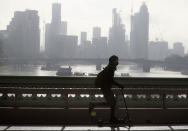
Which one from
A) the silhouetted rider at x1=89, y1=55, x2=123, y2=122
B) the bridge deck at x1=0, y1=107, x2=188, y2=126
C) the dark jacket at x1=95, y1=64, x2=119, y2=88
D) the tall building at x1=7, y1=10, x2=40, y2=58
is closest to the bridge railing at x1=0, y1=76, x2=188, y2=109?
the bridge deck at x1=0, y1=107, x2=188, y2=126

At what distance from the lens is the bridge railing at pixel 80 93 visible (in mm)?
9508

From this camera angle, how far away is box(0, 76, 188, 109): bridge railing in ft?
31.2

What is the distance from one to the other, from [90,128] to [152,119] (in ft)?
6.67

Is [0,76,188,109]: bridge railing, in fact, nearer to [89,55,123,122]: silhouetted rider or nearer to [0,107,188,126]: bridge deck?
[0,107,188,126]: bridge deck

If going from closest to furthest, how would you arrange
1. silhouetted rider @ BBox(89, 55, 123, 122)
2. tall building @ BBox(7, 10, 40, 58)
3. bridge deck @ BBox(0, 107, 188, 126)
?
silhouetted rider @ BBox(89, 55, 123, 122)
bridge deck @ BBox(0, 107, 188, 126)
tall building @ BBox(7, 10, 40, 58)

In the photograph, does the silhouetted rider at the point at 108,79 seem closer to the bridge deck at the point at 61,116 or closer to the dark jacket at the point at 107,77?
the dark jacket at the point at 107,77

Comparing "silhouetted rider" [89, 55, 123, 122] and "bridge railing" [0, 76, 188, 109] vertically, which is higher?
"silhouetted rider" [89, 55, 123, 122]

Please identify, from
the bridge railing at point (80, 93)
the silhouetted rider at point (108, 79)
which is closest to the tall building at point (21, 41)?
the bridge railing at point (80, 93)

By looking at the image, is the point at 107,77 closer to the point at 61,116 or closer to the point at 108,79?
the point at 108,79

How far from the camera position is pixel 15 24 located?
649 feet

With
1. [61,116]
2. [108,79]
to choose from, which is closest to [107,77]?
[108,79]

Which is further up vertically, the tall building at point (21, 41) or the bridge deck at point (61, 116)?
the tall building at point (21, 41)

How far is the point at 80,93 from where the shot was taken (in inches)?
374

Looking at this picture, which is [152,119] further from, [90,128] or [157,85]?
[157,85]
